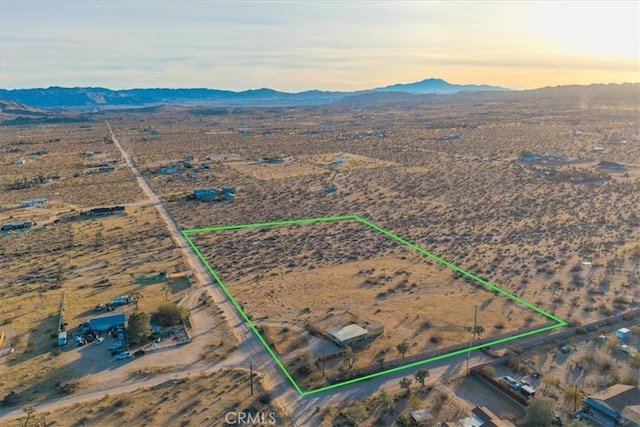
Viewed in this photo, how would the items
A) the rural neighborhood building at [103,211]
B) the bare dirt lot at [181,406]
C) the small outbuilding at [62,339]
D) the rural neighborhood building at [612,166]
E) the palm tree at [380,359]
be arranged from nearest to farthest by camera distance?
the bare dirt lot at [181,406] < the palm tree at [380,359] < the small outbuilding at [62,339] < the rural neighborhood building at [103,211] < the rural neighborhood building at [612,166]

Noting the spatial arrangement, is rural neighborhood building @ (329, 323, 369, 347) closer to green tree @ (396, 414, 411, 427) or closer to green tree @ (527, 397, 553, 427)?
green tree @ (396, 414, 411, 427)

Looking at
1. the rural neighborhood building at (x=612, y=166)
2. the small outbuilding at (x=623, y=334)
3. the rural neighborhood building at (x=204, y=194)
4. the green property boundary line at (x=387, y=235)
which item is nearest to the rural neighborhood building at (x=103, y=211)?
the rural neighborhood building at (x=204, y=194)

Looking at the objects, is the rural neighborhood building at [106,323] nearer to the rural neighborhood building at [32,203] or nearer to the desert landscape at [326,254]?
the desert landscape at [326,254]

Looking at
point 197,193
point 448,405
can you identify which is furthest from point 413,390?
point 197,193

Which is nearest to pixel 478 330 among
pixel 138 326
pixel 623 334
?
pixel 623 334

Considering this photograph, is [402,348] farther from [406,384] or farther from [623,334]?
[623,334]

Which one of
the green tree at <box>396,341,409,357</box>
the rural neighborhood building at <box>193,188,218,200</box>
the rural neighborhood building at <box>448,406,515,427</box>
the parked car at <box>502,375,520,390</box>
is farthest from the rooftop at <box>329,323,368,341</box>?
the rural neighborhood building at <box>193,188,218,200</box>
